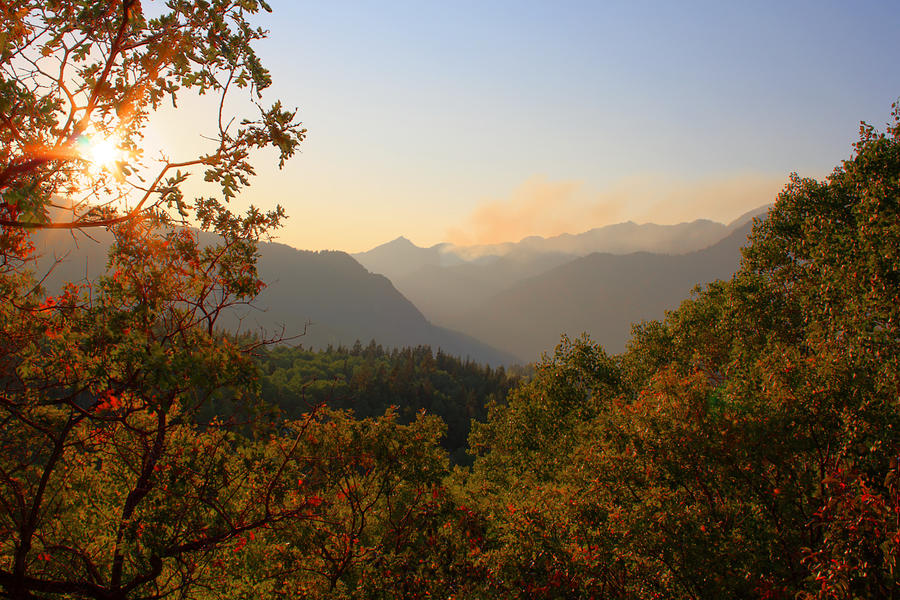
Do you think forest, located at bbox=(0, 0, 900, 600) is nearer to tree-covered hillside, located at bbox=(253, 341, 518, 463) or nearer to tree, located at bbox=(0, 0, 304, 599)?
tree, located at bbox=(0, 0, 304, 599)

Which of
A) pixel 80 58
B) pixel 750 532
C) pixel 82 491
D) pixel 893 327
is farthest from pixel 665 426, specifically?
pixel 82 491

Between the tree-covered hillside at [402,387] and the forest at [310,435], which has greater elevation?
the forest at [310,435]

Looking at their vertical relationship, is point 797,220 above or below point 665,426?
above

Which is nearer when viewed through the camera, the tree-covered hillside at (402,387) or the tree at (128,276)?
the tree at (128,276)

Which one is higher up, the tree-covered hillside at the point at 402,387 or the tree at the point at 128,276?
the tree at the point at 128,276

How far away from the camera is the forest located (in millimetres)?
→ 5477

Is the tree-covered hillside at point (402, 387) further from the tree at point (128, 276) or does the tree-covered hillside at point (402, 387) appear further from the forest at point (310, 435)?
the tree at point (128, 276)

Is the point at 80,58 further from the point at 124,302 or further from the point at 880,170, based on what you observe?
the point at 880,170

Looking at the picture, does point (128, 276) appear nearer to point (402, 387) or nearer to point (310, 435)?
point (310, 435)

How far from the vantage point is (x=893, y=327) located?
1331 cm

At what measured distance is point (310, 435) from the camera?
12.5 metres

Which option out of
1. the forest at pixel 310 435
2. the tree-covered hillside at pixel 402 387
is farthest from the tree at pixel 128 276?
the tree-covered hillside at pixel 402 387

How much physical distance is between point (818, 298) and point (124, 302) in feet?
73.2

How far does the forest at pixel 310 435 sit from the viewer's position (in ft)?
18.0
